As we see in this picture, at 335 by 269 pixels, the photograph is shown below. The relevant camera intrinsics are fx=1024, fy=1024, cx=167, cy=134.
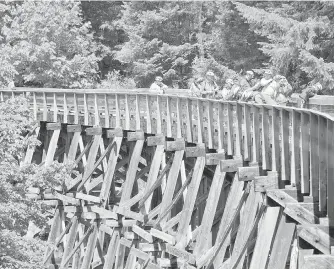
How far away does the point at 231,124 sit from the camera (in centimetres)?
1636

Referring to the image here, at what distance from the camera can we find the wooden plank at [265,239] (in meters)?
12.3

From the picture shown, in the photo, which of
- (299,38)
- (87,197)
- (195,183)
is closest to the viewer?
(195,183)

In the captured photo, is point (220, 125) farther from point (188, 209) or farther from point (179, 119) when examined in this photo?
point (179, 119)

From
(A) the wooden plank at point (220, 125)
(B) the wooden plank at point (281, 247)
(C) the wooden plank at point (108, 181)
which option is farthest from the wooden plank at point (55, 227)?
(B) the wooden plank at point (281, 247)

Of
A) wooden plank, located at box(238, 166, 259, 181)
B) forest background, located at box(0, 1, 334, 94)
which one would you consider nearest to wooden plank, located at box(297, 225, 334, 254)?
wooden plank, located at box(238, 166, 259, 181)

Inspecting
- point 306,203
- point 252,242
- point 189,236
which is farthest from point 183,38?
point 306,203

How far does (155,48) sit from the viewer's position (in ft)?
126

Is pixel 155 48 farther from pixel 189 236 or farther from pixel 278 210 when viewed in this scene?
pixel 278 210

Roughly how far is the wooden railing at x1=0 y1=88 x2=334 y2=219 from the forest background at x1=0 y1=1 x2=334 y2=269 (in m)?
2.00

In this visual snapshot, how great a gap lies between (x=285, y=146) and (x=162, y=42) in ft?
86.2

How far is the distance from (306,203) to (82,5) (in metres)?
32.8

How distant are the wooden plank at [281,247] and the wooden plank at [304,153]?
1.67 feet

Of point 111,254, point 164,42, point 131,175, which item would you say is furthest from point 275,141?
point 164,42

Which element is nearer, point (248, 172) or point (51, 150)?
point (248, 172)
